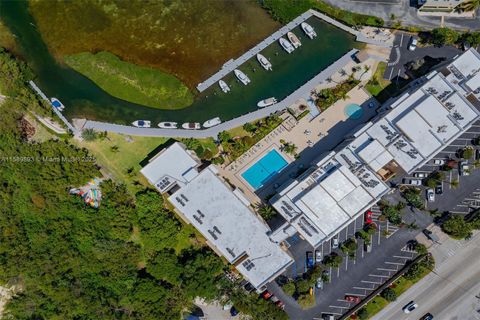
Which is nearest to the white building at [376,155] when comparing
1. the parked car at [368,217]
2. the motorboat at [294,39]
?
the parked car at [368,217]

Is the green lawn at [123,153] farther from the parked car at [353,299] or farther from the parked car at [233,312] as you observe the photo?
the parked car at [353,299]

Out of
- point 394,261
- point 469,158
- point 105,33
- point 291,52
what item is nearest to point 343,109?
point 291,52

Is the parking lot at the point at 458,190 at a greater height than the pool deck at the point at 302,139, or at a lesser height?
lesser

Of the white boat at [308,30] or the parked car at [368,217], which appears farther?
the white boat at [308,30]

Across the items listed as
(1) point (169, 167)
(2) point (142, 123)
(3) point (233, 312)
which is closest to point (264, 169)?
(1) point (169, 167)

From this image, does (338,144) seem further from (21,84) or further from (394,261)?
(21,84)

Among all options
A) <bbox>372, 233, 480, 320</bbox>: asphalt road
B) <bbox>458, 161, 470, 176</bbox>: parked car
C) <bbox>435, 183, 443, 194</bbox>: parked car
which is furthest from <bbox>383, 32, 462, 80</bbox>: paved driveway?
<bbox>372, 233, 480, 320</bbox>: asphalt road
